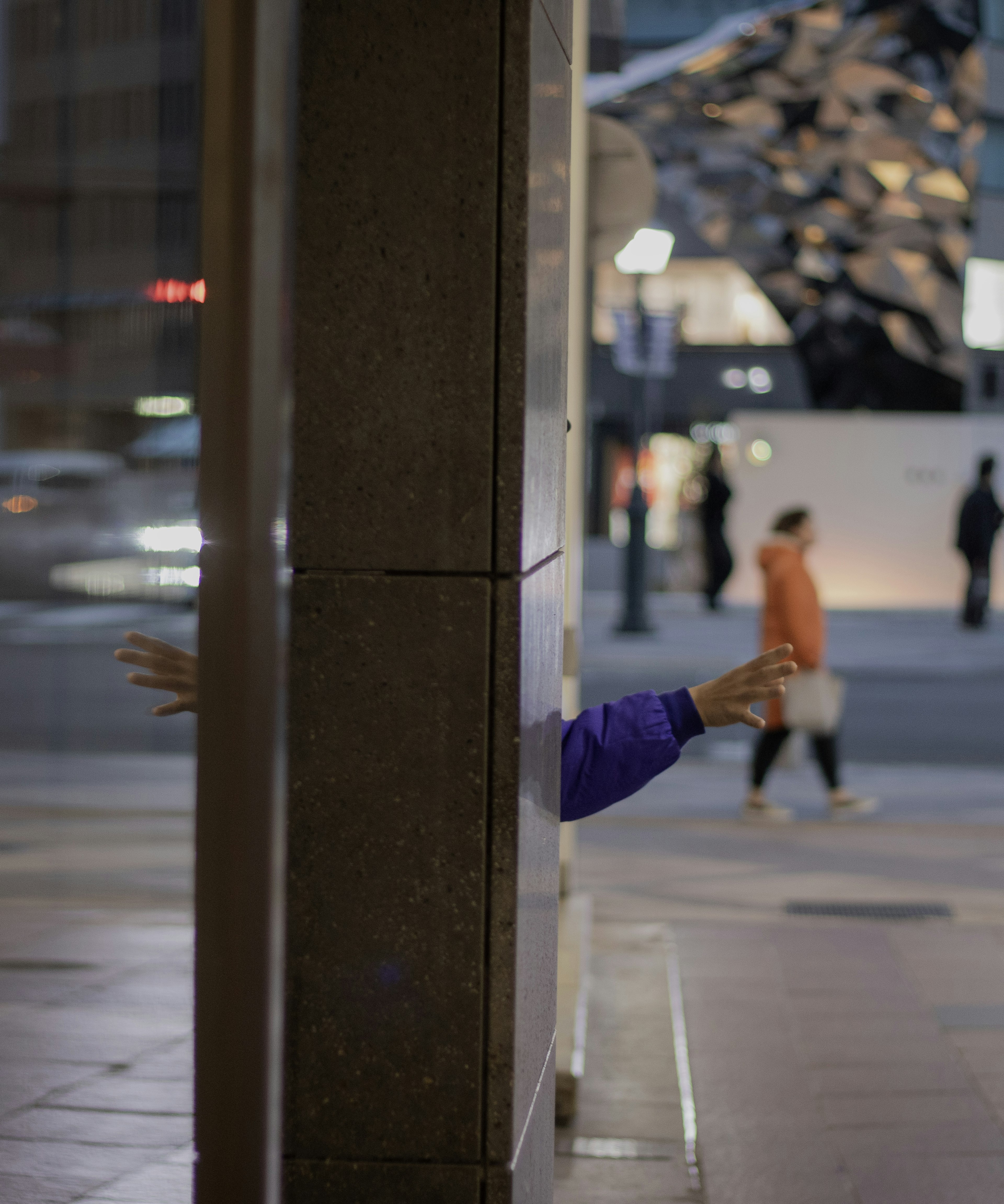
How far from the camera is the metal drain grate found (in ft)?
22.0

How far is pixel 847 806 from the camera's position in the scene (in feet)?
29.8

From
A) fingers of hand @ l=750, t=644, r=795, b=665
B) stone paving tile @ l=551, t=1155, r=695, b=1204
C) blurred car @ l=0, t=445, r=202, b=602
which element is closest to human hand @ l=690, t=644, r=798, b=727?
fingers of hand @ l=750, t=644, r=795, b=665

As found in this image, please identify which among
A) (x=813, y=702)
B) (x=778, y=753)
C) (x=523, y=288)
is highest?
(x=523, y=288)

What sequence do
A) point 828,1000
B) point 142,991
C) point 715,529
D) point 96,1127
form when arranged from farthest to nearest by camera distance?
point 715,529
point 828,1000
point 142,991
point 96,1127

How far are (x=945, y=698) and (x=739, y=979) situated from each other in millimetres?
10002

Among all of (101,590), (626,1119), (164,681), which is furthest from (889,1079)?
(101,590)

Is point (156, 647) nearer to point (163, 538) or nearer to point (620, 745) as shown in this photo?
point (620, 745)

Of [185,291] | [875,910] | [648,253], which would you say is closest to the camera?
[185,291]

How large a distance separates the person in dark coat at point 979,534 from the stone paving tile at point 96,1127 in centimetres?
1883

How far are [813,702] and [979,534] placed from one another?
13831mm

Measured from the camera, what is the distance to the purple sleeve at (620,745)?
2.69m

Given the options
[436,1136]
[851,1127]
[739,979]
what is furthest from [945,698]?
[436,1136]

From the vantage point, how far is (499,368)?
228 centimetres

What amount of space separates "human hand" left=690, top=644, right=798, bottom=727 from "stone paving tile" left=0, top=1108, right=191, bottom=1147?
6.72 ft
